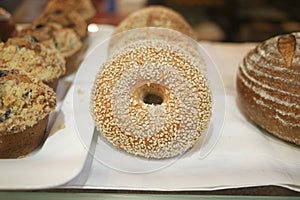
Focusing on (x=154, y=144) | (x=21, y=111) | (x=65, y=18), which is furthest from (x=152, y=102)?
(x=65, y=18)

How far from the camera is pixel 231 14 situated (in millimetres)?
2900

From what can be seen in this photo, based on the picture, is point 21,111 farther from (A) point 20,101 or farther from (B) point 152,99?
(B) point 152,99

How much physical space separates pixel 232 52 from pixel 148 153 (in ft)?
3.27

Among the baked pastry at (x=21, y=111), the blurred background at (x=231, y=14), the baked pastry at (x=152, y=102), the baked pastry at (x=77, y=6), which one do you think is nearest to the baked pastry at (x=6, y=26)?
the baked pastry at (x=77, y=6)

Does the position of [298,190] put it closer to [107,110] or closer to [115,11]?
[107,110]

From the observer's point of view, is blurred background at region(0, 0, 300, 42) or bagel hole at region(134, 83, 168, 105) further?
blurred background at region(0, 0, 300, 42)

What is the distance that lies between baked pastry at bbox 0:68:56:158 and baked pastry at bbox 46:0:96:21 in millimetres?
852

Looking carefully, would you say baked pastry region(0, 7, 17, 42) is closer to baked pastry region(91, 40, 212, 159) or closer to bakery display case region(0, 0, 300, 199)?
bakery display case region(0, 0, 300, 199)

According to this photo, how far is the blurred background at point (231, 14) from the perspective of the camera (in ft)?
8.95

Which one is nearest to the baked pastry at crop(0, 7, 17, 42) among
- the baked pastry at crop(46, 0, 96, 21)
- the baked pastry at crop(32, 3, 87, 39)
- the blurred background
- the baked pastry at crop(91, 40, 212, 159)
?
the baked pastry at crop(32, 3, 87, 39)

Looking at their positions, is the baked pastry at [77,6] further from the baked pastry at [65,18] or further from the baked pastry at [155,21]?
the baked pastry at [155,21]

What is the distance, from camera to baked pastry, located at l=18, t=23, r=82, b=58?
1.63m

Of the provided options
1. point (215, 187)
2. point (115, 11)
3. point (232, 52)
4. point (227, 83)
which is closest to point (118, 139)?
point (215, 187)

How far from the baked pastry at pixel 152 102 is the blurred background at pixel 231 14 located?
1552 millimetres
